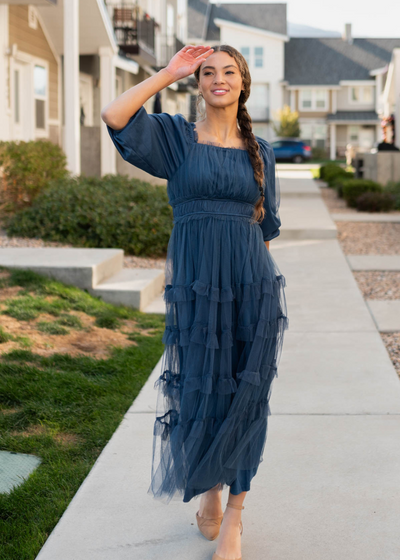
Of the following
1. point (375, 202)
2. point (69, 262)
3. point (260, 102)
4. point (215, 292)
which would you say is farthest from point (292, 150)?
point (215, 292)

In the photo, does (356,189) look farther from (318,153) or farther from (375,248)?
(318,153)

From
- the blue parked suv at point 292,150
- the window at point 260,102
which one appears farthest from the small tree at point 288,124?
the blue parked suv at point 292,150

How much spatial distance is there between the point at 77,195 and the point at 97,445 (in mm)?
5504

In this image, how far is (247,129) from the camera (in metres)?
2.66

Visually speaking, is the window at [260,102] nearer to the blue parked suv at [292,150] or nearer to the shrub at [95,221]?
the blue parked suv at [292,150]

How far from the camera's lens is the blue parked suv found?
39.3 metres

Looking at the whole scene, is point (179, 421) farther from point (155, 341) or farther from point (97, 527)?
point (155, 341)

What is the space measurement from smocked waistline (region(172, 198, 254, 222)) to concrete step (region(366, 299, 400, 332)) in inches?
140

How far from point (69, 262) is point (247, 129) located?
14.2ft

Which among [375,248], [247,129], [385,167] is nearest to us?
[247,129]

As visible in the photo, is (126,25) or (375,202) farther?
(126,25)

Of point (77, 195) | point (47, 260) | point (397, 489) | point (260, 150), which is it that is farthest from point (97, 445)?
point (77, 195)

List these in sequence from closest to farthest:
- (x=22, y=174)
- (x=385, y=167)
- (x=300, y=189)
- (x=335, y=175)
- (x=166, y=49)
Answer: (x=22, y=174)
(x=385, y=167)
(x=300, y=189)
(x=335, y=175)
(x=166, y=49)

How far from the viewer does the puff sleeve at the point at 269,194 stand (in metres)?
2.76
